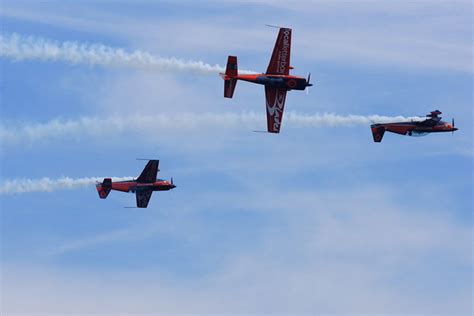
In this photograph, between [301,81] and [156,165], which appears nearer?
[301,81]

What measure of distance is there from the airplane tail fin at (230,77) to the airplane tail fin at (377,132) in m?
12.7

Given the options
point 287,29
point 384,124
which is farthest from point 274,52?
point 384,124

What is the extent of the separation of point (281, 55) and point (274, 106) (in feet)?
14.2

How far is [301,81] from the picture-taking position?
96188mm

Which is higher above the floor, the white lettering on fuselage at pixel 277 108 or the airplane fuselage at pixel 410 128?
the white lettering on fuselage at pixel 277 108

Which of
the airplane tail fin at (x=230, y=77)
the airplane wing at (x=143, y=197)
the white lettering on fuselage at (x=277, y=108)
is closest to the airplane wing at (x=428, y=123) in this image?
the white lettering on fuselage at (x=277, y=108)

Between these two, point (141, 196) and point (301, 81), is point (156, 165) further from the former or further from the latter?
point (301, 81)

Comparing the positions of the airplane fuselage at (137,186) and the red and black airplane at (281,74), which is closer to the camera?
the red and black airplane at (281,74)

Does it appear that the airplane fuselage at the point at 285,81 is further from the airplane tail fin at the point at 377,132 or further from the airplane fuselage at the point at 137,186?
the airplane fuselage at the point at 137,186

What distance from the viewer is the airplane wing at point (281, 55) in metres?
95.9

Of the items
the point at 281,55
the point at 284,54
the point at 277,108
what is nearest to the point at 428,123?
the point at 277,108

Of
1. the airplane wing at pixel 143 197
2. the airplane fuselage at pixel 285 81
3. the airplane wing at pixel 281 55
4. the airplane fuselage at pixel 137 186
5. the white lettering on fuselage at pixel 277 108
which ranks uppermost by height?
the airplane wing at pixel 281 55

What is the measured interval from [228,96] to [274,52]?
5276mm

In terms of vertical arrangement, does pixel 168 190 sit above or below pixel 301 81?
below
